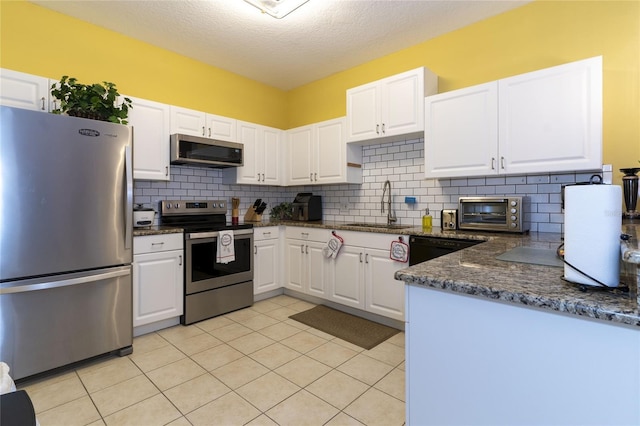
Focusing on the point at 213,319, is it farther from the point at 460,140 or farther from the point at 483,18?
the point at 483,18

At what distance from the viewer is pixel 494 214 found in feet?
8.64

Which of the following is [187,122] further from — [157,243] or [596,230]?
[596,230]

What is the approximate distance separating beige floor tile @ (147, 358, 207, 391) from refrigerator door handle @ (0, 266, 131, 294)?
76 centimetres

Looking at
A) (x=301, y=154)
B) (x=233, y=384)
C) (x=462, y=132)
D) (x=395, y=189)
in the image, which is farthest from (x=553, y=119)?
(x=233, y=384)

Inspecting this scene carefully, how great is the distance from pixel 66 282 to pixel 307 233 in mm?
2180

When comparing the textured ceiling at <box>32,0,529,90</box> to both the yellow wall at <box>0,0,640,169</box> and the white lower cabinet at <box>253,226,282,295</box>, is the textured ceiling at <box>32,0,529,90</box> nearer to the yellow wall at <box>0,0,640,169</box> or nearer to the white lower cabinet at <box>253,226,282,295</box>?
the yellow wall at <box>0,0,640,169</box>

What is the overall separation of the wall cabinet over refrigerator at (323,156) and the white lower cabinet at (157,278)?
1716 mm

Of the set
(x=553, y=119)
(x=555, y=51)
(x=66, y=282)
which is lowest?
(x=66, y=282)

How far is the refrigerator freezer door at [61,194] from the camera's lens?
1.99 metres

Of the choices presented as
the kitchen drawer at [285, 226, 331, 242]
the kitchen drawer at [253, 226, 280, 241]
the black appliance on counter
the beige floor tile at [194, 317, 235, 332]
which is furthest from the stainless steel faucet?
the beige floor tile at [194, 317, 235, 332]

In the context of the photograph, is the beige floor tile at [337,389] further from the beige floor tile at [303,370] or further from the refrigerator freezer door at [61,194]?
the refrigerator freezer door at [61,194]

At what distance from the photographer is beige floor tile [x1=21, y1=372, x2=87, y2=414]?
1.87 m

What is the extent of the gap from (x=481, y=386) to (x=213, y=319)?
2.74 meters

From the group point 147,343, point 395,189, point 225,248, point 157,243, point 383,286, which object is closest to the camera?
point 147,343
